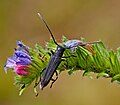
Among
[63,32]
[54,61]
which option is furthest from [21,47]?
[63,32]

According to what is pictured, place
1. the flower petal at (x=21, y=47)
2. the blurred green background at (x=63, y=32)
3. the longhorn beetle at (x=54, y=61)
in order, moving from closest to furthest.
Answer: the longhorn beetle at (x=54, y=61) → the flower petal at (x=21, y=47) → the blurred green background at (x=63, y=32)

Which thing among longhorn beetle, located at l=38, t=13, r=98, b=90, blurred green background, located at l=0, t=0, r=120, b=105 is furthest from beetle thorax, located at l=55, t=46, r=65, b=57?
blurred green background, located at l=0, t=0, r=120, b=105

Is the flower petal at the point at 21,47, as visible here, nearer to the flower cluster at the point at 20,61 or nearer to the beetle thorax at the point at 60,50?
the flower cluster at the point at 20,61

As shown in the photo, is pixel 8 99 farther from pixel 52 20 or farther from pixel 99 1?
pixel 99 1

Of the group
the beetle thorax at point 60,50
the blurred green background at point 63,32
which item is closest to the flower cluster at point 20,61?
the beetle thorax at point 60,50

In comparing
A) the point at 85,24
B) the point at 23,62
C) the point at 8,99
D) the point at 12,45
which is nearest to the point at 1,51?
the point at 12,45

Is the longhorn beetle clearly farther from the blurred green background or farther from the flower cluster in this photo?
the blurred green background
